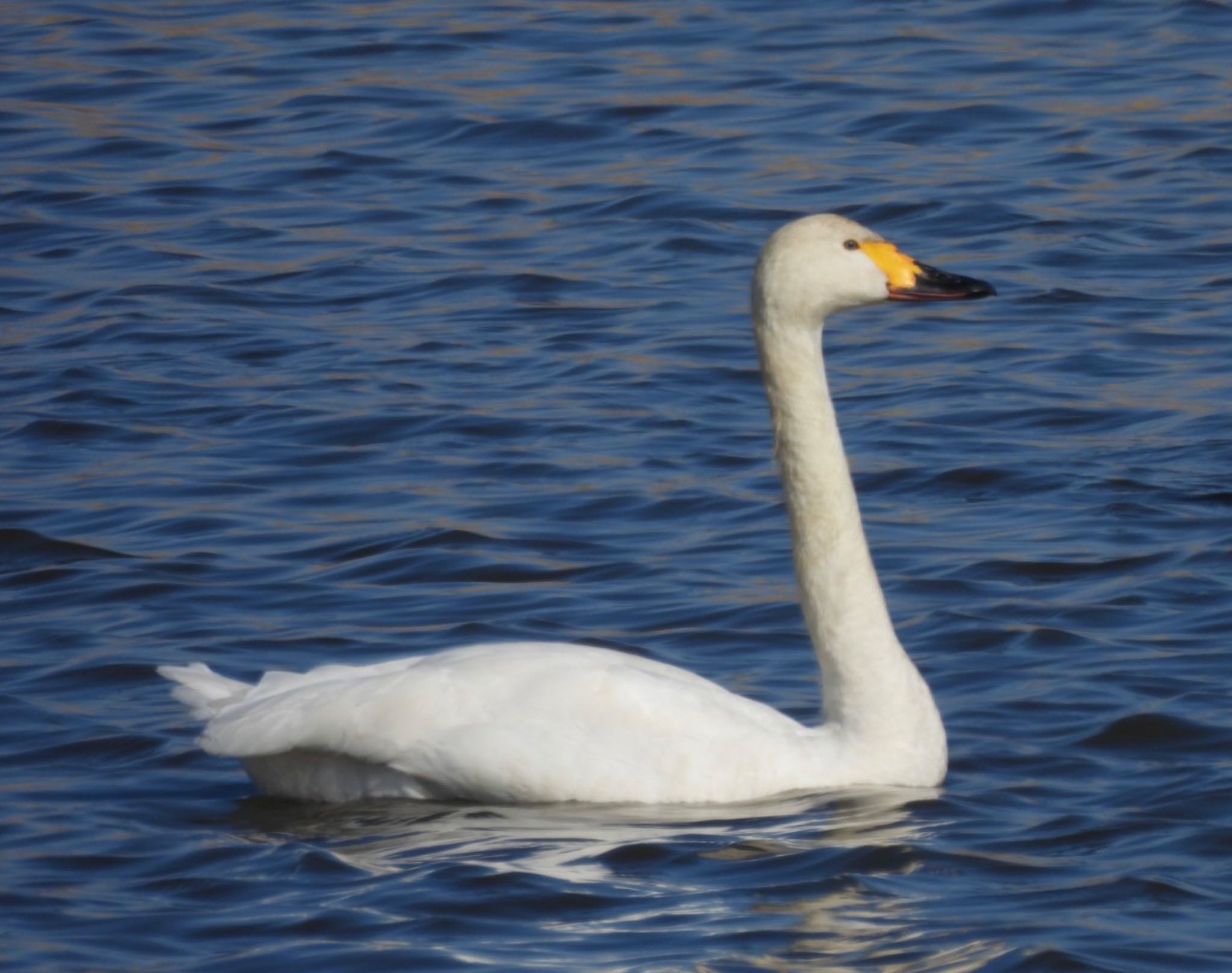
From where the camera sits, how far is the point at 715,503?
31.0ft

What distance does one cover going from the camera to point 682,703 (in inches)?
257

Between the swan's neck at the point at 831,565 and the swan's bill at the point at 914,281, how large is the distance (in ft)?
0.80

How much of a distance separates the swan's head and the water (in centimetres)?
121

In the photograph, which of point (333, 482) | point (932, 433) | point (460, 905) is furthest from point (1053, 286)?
point (460, 905)

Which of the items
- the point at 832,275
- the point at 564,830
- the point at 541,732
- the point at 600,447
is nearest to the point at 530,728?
the point at 541,732

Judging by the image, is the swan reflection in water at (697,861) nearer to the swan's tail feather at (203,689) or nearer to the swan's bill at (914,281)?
the swan's tail feather at (203,689)

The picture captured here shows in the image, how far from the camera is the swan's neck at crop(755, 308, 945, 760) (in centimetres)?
682

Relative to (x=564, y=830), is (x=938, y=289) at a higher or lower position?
higher

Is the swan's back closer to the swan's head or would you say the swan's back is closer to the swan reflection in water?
the swan reflection in water

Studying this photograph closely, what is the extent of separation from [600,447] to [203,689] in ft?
11.2

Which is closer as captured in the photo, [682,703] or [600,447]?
[682,703]

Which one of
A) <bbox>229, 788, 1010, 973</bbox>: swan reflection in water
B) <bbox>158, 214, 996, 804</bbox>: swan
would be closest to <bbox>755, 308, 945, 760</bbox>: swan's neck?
Result: <bbox>158, 214, 996, 804</bbox>: swan

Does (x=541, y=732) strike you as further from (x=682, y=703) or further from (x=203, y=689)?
(x=203, y=689)

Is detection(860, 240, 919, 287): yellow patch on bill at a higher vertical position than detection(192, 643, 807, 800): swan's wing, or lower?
higher
